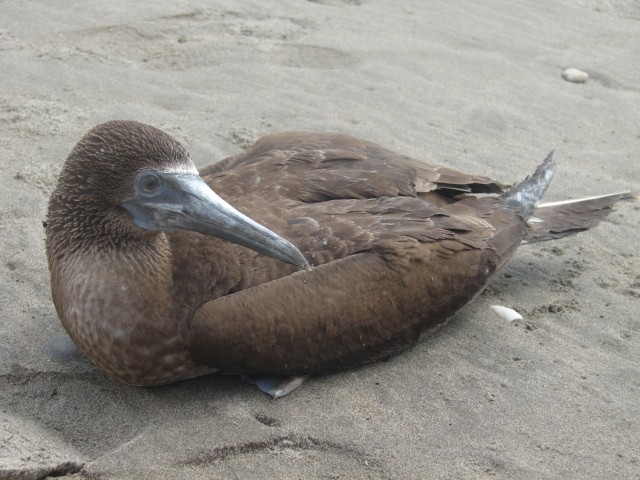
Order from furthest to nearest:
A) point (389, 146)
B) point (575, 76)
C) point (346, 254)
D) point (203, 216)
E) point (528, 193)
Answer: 1. point (575, 76)
2. point (389, 146)
3. point (528, 193)
4. point (346, 254)
5. point (203, 216)

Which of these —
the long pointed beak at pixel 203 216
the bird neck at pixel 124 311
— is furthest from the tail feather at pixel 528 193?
the bird neck at pixel 124 311

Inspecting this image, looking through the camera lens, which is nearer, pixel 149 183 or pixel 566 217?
pixel 149 183

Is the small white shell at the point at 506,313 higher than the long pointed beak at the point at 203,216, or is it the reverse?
the long pointed beak at the point at 203,216

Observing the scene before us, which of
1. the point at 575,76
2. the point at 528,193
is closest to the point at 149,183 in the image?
the point at 528,193

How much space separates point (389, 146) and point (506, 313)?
2272mm

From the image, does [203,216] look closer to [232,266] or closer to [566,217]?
[232,266]

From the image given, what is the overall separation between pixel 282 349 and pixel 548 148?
4019 mm

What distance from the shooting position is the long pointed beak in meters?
4.36

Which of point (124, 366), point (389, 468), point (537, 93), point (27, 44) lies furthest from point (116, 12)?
point (389, 468)

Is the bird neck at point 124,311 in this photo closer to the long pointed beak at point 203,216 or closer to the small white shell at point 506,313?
the long pointed beak at point 203,216

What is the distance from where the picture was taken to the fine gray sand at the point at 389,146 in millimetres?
4359

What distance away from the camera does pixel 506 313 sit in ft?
18.3

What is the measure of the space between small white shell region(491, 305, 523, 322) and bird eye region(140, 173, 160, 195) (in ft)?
7.35

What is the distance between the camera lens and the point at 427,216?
5.17m
